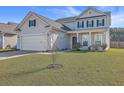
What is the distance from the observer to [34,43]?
21031 millimetres

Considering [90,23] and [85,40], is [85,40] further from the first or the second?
[90,23]

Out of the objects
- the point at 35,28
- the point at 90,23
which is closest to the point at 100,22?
the point at 90,23

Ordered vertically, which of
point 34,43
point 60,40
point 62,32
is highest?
point 62,32

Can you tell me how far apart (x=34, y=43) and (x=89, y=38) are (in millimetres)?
7587

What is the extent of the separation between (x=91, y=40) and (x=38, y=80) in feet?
52.0

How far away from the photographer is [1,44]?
87.7ft

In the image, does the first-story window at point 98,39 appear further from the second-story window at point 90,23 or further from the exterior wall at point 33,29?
the exterior wall at point 33,29

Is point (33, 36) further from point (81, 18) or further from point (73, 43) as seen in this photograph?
point (81, 18)

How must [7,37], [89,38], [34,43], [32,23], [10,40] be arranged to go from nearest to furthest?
[34,43] < [89,38] < [32,23] < [7,37] < [10,40]

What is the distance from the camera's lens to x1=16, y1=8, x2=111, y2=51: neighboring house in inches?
794

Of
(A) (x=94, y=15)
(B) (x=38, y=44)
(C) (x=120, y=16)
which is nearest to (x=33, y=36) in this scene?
(B) (x=38, y=44)

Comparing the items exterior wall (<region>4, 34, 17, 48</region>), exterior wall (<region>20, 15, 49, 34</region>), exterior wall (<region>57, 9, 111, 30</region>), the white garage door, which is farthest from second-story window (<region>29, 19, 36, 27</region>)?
exterior wall (<region>4, 34, 17, 48</region>)

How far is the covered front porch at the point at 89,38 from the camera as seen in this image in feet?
67.7

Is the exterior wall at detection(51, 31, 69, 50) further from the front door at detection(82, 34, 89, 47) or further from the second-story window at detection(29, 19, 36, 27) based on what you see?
the second-story window at detection(29, 19, 36, 27)
